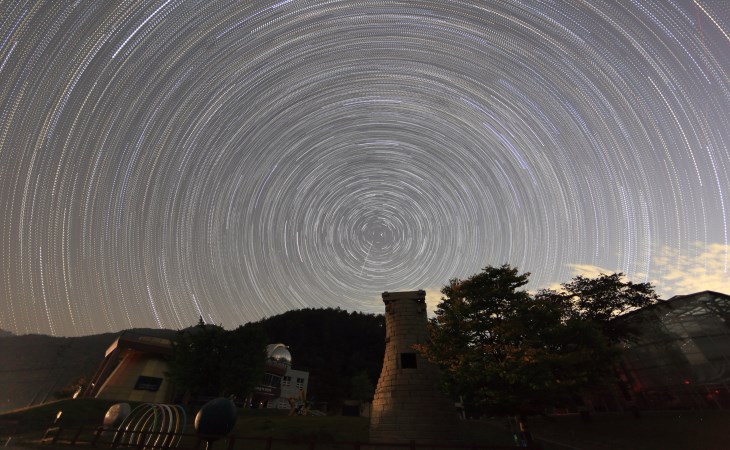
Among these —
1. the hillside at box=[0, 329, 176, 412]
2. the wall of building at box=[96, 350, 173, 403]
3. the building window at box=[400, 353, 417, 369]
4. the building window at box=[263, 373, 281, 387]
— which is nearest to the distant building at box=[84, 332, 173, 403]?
the wall of building at box=[96, 350, 173, 403]

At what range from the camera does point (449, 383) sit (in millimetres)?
24266

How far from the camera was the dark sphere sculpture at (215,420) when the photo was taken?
17.3m

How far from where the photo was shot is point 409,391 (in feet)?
95.0

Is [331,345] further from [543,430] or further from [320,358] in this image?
[543,430]

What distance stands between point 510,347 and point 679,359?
31.5 metres

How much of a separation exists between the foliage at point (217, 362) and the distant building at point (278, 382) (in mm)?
17438

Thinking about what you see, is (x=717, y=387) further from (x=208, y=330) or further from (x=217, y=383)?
(x=208, y=330)

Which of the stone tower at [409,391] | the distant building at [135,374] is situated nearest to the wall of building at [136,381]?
the distant building at [135,374]

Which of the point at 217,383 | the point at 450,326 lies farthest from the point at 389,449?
the point at 217,383

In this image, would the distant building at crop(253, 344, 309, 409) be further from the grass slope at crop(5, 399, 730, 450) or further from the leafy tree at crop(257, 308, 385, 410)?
the grass slope at crop(5, 399, 730, 450)

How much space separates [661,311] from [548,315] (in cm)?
2934

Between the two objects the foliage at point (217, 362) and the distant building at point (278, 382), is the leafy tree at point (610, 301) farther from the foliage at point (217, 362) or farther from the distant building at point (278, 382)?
the distant building at point (278, 382)

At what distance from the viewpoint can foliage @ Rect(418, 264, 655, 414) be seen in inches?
846

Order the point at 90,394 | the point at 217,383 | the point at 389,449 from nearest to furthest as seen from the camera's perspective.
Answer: the point at 389,449, the point at 217,383, the point at 90,394
